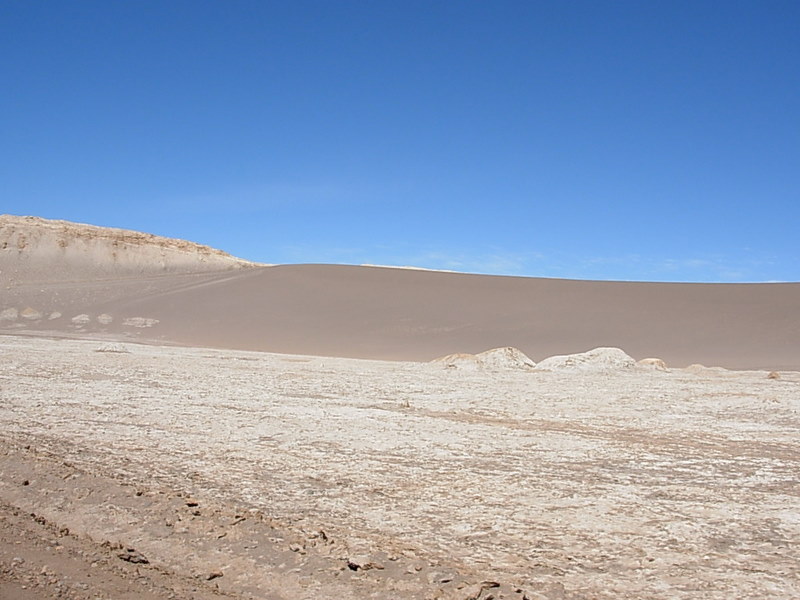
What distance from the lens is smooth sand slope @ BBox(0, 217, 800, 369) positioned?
30828 millimetres

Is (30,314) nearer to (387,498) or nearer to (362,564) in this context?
(387,498)

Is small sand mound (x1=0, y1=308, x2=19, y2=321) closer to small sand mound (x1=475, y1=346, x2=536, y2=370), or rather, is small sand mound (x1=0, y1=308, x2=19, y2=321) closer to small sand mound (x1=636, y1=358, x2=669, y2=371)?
small sand mound (x1=475, y1=346, x2=536, y2=370)

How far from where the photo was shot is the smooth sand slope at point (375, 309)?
3083cm

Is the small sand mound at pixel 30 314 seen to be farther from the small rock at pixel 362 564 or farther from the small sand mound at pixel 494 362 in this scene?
the small rock at pixel 362 564

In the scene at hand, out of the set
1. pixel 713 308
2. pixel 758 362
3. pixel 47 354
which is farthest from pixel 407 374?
pixel 713 308

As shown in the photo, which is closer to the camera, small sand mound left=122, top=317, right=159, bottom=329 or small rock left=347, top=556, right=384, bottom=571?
small rock left=347, top=556, right=384, bottom=571

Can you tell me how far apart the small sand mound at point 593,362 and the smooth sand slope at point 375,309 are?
7.54 meters

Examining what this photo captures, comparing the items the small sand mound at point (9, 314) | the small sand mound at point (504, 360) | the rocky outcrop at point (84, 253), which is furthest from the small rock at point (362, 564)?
the rocky outcrop at point (84, 253)

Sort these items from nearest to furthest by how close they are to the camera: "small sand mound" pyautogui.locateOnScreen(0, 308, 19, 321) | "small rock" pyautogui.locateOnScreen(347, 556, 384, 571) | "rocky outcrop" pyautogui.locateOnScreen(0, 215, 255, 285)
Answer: "small rock" pyautogui.locateOnScreen(347, 556, 384, 571) < "small sand mound" pyautogui.locateOnScreen(0, 308, 19, 321) < "rocky outcrop" pyautogui.locateOnScreen(0, 215, 255, 285)

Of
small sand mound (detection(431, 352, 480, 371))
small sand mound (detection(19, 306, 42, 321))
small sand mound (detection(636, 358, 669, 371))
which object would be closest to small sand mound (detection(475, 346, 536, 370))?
small sand mound (detection(431, 352, 480, 371))

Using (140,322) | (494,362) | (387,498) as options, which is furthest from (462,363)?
(140,322)

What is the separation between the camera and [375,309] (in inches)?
1570

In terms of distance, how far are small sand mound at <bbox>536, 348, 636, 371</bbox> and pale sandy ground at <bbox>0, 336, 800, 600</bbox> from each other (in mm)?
6324

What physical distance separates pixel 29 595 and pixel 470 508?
9.84 feet
